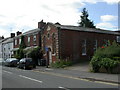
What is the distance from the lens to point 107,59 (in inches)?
736

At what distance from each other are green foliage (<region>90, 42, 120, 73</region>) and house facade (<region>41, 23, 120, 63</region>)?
9807 mm

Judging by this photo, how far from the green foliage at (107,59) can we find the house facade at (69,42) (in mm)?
9807

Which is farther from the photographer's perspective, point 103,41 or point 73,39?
point 103,41

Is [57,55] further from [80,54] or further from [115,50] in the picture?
[115,50]

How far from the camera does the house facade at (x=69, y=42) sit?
30.4m

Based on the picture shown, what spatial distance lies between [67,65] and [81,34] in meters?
7.05

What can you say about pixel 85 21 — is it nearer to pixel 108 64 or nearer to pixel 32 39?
pixel 32 39

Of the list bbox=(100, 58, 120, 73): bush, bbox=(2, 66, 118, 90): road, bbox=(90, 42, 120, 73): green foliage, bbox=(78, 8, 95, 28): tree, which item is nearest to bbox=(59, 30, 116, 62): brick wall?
bbox=(90, 42, 120, 73): green foliage

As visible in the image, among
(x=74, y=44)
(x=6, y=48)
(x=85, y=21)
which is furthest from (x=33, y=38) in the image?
(x=85, y=21)

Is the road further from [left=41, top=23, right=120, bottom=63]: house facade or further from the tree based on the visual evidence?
the tree

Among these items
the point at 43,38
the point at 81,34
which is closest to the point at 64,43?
the point at 81,34

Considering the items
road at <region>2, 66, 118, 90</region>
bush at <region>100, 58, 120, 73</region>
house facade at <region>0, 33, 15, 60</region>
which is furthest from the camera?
house facade at <region>0, 33, 15, 60</region>

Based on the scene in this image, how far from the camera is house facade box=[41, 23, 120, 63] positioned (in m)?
30.4

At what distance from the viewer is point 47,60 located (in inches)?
1292
